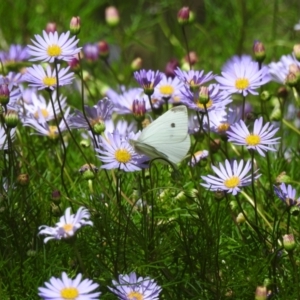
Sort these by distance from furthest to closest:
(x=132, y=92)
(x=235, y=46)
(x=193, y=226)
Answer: (x=235, y=46), (x=132, y=92), (x=193, y=226)

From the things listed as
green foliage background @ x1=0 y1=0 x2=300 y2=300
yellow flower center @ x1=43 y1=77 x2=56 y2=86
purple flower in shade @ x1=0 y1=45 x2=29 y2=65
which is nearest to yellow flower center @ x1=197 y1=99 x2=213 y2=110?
green foliage background @ x1=0 y1=0 x2=300 y2=300

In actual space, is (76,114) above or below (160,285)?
above

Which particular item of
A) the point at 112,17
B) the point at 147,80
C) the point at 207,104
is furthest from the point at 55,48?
the point at 112,17

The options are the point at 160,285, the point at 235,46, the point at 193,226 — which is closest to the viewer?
the point at 160,285

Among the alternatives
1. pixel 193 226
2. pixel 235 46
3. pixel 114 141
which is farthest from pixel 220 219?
pixel 235 46

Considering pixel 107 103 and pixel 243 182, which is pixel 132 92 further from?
pixel 243 182

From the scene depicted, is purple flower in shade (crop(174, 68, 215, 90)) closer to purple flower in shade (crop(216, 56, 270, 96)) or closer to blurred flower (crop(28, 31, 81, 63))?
purple flower in shade (crop(216, 56, 270, 96))

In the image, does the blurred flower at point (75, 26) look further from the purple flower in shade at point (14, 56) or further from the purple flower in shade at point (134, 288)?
the purple flower in shade at point (14, 56)

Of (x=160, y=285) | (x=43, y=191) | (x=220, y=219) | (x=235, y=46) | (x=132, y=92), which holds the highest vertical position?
(x=235, y=46)
